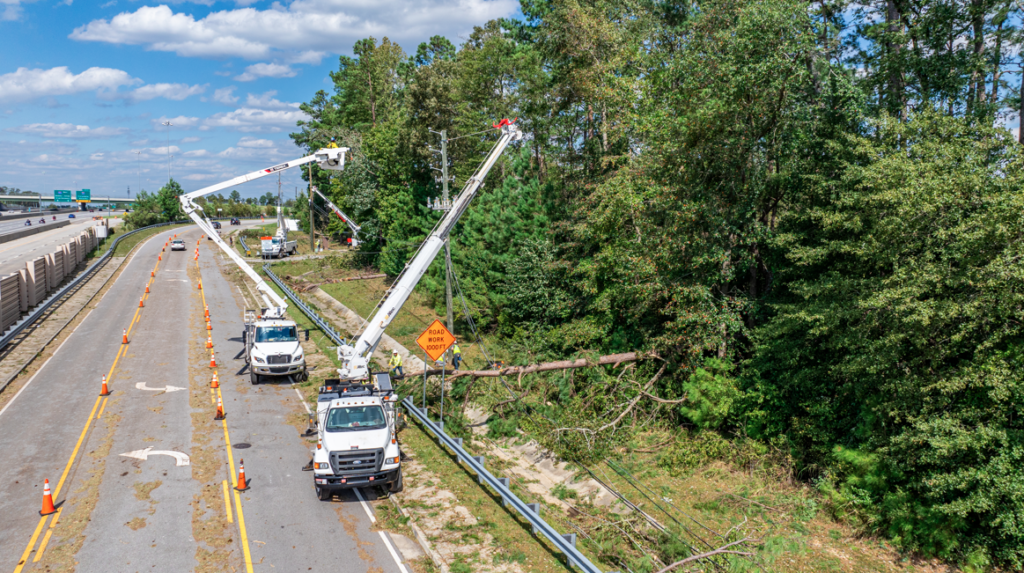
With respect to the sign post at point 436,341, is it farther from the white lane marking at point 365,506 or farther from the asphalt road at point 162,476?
the asphalt road at point 162,476

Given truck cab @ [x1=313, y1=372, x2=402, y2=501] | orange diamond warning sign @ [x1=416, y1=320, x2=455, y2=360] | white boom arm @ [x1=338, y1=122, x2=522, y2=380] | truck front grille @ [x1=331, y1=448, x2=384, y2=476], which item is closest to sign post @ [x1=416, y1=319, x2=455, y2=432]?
orange diamond warning sign @ [x1=416, y1=320, x2=455, y2=360]

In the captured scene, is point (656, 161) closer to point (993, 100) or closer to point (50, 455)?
point (993, 100)

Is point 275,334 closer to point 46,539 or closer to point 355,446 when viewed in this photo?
point 355,446

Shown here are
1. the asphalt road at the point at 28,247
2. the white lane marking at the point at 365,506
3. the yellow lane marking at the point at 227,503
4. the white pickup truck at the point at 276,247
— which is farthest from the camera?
the white pickup truck at the point at 276,247

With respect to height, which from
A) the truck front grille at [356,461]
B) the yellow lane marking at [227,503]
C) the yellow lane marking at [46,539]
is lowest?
the yellow lane marking at [227,503]

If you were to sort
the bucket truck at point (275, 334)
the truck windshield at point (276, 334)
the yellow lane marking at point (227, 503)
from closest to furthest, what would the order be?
the yellow lane marking at point (227, 503) < the bucket truck at point (275, 334) < the truck windshield at point (276, 334)

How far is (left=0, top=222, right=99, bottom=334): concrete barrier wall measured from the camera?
2917 cm

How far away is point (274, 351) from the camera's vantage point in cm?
2395

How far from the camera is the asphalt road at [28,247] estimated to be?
4831cm

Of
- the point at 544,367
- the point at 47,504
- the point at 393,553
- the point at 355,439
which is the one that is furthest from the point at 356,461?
the point at 544,367

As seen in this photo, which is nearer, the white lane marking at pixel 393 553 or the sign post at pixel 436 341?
the white lane marking at pixel 393 553

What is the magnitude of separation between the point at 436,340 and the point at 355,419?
4.10 m

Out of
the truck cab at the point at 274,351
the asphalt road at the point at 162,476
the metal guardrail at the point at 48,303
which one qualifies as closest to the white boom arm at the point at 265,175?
the truck cab at the point at 274,351

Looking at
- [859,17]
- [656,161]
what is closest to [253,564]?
[656,161]
